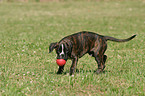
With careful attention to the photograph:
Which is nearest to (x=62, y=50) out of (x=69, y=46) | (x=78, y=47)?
(x=69, y=46)

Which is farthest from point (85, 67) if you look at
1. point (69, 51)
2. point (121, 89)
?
point (121, 89)

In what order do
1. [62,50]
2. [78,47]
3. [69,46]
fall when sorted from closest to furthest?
[62,50]
[69,46]
[78,47]

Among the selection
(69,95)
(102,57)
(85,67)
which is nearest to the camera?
(69,95)

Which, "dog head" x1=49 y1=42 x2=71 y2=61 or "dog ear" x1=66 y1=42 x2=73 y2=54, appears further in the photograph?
"dog ear" x1=66 y1=42 x2=73 y2=54

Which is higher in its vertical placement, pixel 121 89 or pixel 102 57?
pixel 102 57

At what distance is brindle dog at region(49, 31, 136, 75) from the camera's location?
6.45 metres

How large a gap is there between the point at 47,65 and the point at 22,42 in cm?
364

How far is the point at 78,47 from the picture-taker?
689cm

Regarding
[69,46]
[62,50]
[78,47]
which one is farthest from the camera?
[78,47]

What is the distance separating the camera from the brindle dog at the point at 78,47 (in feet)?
21.1

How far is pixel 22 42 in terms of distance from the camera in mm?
11570

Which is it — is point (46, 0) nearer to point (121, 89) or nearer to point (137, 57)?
point (137, 57)

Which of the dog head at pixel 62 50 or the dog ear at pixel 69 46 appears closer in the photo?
the dog head at pixel 62 50

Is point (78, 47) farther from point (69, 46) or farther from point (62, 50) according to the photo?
point (62, 50)
